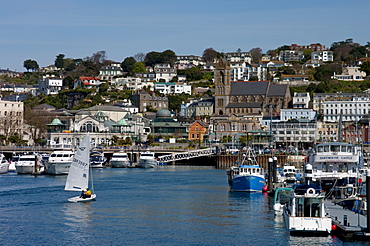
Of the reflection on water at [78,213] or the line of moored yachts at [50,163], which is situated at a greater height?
the line of moored yachts at [50,163]

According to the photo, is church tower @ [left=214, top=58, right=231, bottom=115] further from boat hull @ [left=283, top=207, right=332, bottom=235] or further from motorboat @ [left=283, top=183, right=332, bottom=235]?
boat hull @ [left=283, top=207, right=332, bottom=235]

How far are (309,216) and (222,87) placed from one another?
14362 centimetres

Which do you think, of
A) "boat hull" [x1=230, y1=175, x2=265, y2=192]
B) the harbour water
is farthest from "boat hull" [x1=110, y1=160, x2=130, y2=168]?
"boat hull" [x1=230, y1=175, x2=265, y2=192]

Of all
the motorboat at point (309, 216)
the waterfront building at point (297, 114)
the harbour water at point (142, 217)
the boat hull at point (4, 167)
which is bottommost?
the harbour water at point (142, 217)

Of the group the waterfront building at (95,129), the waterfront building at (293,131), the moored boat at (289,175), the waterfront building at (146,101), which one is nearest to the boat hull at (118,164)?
the waterfront building at (95,129)

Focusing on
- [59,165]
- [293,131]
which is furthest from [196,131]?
[59,165]

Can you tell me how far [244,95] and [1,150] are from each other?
262 feet

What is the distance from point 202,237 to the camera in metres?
42.8

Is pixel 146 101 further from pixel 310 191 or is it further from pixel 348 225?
pixel 348 225

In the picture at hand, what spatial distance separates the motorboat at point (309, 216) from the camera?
40.3m

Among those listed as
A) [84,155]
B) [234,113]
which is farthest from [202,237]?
[234,113]

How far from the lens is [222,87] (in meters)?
184

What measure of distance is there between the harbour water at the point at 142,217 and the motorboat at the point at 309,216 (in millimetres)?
582

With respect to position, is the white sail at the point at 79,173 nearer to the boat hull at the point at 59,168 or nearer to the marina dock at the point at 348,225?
the marina dock at the point at 348,225
